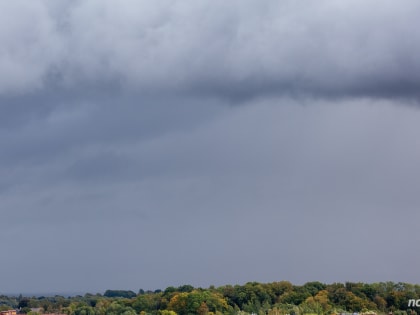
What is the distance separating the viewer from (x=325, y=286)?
350 feet

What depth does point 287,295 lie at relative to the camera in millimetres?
101625

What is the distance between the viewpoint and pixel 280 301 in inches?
3974

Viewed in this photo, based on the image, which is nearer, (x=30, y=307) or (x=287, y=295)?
(x=287, y=295)

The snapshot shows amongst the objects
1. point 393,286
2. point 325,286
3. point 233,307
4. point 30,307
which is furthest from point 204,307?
point 30,307

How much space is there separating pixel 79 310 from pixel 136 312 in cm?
1395

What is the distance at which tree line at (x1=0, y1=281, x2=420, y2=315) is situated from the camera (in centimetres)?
9425

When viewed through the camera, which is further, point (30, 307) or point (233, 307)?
point (30, 307)

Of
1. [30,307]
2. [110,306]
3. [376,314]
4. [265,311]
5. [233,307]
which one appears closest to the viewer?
[376,314]

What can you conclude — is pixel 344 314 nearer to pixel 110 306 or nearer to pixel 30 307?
pixel 110 306

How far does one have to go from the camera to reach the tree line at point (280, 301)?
94250 mm

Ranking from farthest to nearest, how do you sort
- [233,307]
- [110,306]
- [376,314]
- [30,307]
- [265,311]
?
[30,307] → [110,306] → [233,307] → [265,311] → [376,314]

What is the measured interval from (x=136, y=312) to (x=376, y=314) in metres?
36.1

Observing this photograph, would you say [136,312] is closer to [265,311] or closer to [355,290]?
[265,311]

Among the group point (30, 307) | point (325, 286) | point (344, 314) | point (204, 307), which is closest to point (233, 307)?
point (204, 307)
